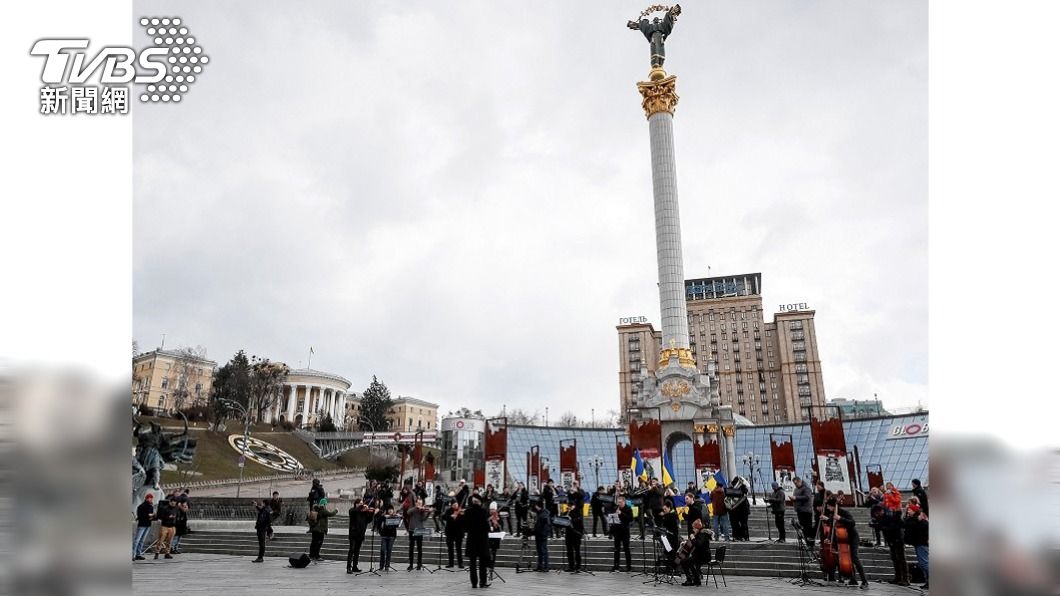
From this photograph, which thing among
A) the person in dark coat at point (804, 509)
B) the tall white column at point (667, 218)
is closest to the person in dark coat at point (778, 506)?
the person in dark coat at point (804, 509)

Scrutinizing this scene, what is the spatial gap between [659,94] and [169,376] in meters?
85.2

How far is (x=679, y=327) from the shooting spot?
2072 inches

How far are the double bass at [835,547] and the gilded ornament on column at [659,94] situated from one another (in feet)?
163

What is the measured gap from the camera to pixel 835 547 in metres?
12.8

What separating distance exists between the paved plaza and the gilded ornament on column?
163 ft

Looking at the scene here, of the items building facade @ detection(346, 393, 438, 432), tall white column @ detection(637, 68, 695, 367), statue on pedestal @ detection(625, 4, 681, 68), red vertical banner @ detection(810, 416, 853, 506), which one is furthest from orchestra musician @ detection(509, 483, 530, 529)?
building facade @ detection(346, 393, 438, 432)

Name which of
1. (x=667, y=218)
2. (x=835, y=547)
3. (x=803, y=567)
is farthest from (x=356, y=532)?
(x=667, y=218)

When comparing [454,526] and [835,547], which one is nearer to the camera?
[835,547]

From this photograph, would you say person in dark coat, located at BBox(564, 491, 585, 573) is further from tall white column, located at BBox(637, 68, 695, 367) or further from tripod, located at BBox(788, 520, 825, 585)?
tall white column, located at BBox(637, 68, 695, 367)

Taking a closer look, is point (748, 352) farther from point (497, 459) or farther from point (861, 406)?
point (497, 459)

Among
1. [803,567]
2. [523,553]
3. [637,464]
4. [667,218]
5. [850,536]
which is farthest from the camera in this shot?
[667,218]

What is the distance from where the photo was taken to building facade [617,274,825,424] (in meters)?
113

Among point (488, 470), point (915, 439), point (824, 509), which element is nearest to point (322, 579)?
point (824, 509)

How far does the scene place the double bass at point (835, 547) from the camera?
12133 millimetres
